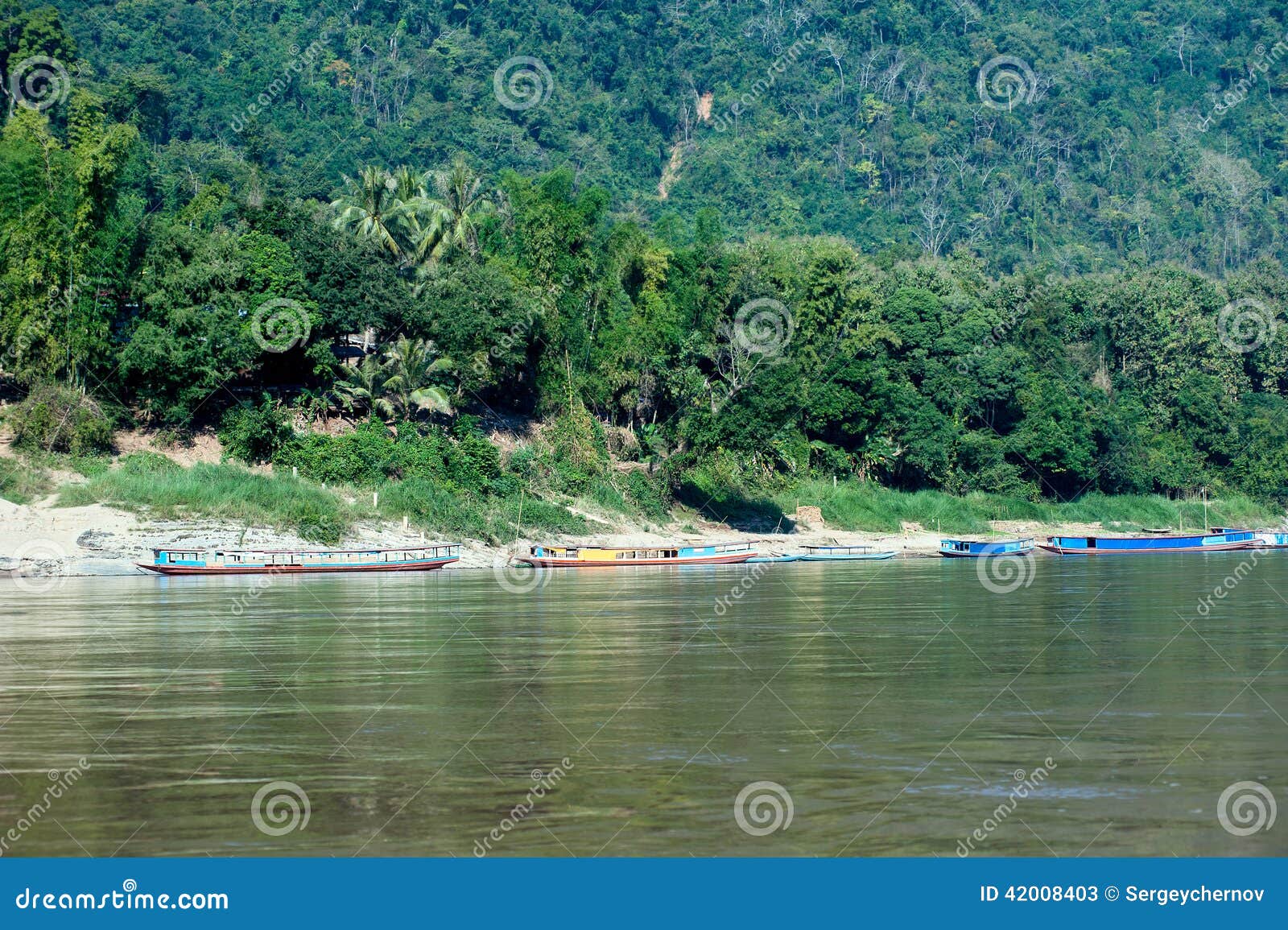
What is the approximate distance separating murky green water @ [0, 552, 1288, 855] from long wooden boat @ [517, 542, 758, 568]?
57.4ft

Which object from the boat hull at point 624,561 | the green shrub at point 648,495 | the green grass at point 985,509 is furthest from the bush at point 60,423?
the green grass at point 985,509

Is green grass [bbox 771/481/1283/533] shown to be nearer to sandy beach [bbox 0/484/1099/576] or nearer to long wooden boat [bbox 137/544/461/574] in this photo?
sandy beach [bbox 0/484/1099/576]

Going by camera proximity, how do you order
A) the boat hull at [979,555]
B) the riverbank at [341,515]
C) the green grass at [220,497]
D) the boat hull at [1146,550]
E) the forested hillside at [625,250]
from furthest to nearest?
1. the boat hull at [1146,550]
2. the boat hull at [979,555]
3. the forested hillside at [625,250]
4. the green grass at [220,497]
5. the riverbank at [341,515]

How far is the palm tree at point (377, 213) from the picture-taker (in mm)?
65188

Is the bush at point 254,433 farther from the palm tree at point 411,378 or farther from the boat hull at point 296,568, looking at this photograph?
the boat hull at point 296,568

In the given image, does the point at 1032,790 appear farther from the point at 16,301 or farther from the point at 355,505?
the point at 16,301

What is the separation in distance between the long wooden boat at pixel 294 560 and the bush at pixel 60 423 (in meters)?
8.16

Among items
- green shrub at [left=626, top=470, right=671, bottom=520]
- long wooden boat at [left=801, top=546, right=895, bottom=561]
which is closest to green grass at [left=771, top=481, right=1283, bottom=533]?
long wooden boat at [left=801, top=546, right=895, bottom=561]

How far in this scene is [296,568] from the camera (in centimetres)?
4828

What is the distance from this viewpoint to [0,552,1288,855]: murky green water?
45.8ft

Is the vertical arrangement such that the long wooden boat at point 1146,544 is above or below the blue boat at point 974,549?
above

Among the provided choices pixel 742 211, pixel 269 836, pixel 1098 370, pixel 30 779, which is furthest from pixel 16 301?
→ pixel 742 211

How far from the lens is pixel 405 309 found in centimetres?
6075

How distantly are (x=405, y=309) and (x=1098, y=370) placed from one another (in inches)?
2070
